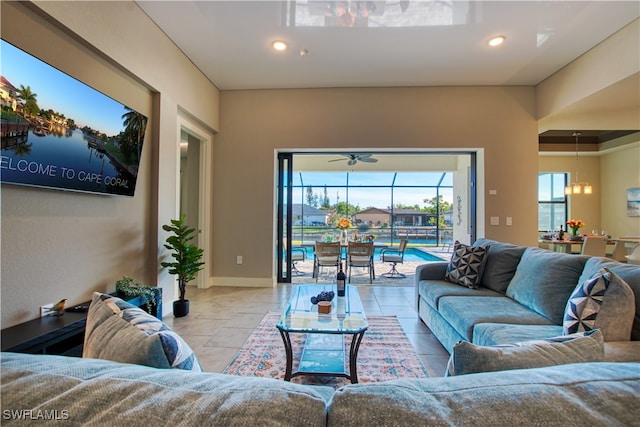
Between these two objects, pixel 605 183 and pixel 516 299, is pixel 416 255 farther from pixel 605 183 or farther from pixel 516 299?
pixel 516 299

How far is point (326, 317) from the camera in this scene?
2135 millimetres

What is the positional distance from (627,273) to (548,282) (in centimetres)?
50

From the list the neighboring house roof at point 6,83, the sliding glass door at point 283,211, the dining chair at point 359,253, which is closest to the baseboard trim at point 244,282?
the sliding glass door at point 283,211

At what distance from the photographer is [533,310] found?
6.92 feet

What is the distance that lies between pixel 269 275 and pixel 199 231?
52.5 inches

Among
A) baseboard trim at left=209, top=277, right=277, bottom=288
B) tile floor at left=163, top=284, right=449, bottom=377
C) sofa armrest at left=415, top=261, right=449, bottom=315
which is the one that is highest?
sofa armrest at left=415, top=261, right=449, bottom=315

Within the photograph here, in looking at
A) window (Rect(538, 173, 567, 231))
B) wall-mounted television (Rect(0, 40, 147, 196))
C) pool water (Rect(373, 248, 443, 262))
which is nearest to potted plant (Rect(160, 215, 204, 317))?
wall-mounted television (Rect(0, 40, 147, 196))

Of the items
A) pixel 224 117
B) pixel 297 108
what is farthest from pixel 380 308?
pixel 224 117

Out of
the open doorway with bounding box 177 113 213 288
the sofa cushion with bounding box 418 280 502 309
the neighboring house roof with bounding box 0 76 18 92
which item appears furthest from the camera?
the open doorway with bounding box 177 113 213 288

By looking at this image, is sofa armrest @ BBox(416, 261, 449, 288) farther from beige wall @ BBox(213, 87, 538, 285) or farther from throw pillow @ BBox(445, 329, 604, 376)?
throw pillow @ BBox(445, 329, 604, 376)

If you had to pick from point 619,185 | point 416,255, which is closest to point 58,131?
point 416,255

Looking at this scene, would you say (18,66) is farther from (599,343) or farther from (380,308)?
(380,308)

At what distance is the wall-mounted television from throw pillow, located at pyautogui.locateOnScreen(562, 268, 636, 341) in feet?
10.8

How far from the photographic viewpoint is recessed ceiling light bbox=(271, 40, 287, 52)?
11.1 feet
